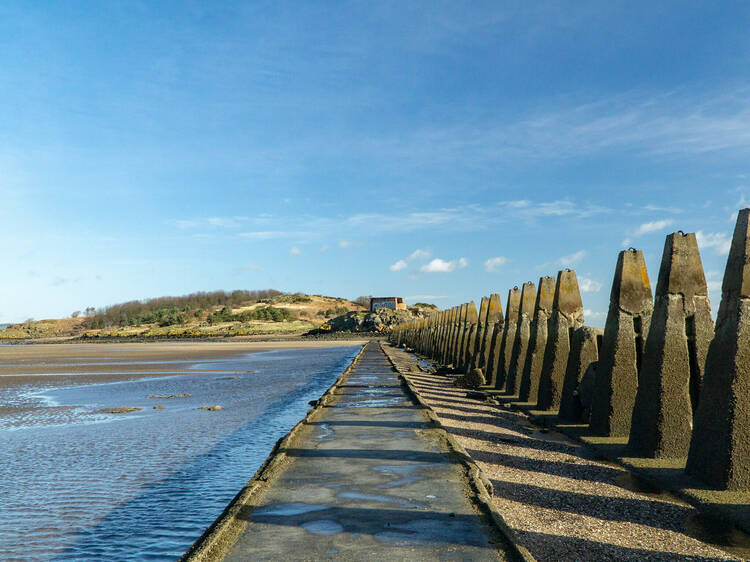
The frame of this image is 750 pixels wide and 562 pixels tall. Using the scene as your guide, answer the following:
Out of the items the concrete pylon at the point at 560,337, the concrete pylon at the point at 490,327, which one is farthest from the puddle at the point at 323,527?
the concrete pylon at the point at 490,327

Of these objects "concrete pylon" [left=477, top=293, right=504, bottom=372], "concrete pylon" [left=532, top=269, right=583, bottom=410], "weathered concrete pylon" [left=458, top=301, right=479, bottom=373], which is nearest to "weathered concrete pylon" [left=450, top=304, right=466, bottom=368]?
"weathered concrete pylon" [left=458, top=301, right=479, bottom=373]

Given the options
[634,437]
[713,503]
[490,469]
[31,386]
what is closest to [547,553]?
[713,503]

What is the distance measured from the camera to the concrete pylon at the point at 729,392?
730 cm

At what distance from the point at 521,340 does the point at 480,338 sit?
7.94 m

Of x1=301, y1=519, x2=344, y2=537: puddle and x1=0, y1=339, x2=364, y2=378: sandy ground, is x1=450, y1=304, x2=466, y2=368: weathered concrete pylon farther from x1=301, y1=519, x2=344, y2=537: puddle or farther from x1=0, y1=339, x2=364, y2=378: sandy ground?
x1=301, y1=519, x2=344, y2=537: puddle

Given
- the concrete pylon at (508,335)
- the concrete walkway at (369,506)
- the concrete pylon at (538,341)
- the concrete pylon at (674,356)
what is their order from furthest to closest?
1. the concrete pylon at (508,335)
2. the concrete pylon at (538,341)
3. the concrete pylon at (674,356)
4. the concrete walkway at (369,506)

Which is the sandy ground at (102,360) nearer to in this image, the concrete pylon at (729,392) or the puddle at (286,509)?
the puddle at (286,509)

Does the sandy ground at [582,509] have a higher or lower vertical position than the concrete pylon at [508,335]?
lower

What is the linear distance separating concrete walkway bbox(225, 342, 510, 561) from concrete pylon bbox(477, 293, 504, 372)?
14.5 m

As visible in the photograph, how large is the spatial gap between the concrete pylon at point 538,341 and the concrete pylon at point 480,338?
27.8ft

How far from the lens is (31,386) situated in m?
28.0

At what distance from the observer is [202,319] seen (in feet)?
513

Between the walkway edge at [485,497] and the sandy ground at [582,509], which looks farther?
the sandy ground at [582,509]

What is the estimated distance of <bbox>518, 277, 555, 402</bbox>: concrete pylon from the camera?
1769 cm
